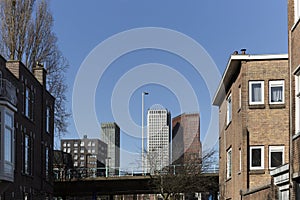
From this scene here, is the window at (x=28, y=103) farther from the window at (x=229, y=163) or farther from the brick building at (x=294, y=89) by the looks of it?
the brick building at (x=294, y=89)

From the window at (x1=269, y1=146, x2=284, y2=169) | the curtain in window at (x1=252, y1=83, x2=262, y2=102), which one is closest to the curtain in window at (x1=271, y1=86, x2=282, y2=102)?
the curtain in window at (x1=252, y1=83, x2=262, y2=102)

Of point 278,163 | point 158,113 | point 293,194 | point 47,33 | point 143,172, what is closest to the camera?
point 293,194

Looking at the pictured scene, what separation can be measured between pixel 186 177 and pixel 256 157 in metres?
19.2

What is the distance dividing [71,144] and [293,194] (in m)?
47.4

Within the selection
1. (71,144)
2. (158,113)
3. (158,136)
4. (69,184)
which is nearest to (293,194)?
(158,113)

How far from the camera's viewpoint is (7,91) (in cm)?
3070

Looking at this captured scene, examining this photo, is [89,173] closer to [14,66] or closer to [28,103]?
[28,103]

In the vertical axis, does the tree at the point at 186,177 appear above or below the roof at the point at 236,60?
below

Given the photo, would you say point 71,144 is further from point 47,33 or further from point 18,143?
point 18,143

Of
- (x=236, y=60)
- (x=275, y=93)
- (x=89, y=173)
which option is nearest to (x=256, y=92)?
(x=275, y=93)

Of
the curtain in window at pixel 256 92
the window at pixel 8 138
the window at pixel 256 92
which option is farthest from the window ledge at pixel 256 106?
the window at pixel 8 138

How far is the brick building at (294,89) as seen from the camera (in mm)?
16922

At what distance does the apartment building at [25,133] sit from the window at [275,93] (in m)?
13.0

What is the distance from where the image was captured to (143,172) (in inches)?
1943
